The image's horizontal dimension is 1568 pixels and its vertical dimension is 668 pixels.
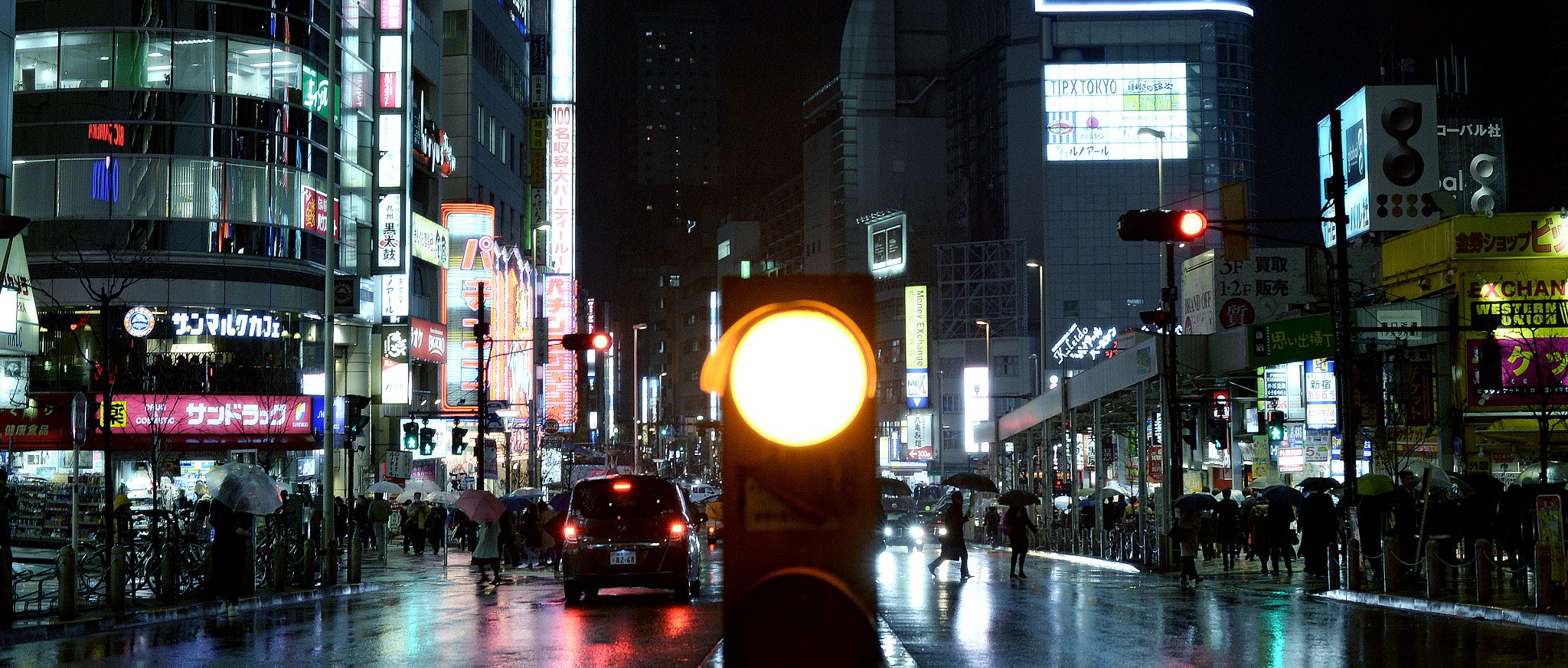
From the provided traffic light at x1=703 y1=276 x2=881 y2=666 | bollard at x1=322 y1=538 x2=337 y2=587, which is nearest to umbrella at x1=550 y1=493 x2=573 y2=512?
bollard at x1=322 y1=538 x2=337 y2=587

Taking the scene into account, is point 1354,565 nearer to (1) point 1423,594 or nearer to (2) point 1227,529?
(1) point 1423,594

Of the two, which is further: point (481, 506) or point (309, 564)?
point (481, 506)

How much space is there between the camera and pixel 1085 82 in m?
86.4

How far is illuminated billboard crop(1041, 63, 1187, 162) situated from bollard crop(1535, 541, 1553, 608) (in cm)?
7200

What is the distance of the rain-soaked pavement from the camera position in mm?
12312

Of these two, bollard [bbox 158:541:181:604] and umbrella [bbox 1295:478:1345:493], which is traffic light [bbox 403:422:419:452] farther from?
umbrella [bbox 1295:478:1345:493]

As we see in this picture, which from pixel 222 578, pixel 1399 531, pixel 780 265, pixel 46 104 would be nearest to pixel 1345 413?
pixel 1399 531

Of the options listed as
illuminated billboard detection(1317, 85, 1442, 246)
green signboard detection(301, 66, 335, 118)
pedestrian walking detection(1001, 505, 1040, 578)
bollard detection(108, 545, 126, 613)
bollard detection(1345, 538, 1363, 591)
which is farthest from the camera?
illuminated billboard detection(1317, 85, 1442, 246)

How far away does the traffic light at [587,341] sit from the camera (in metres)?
26.5

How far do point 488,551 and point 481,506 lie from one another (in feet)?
2.73

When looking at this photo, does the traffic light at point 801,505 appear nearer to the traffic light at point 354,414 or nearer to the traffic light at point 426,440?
the traffic light at point 354,414

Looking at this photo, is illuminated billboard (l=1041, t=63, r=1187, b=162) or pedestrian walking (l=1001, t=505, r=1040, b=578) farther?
illuminated billboard (l=1041, t=63, r=1187, b=162)

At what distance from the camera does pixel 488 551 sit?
82.7ft

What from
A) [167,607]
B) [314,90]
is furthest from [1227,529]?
[314,90]
